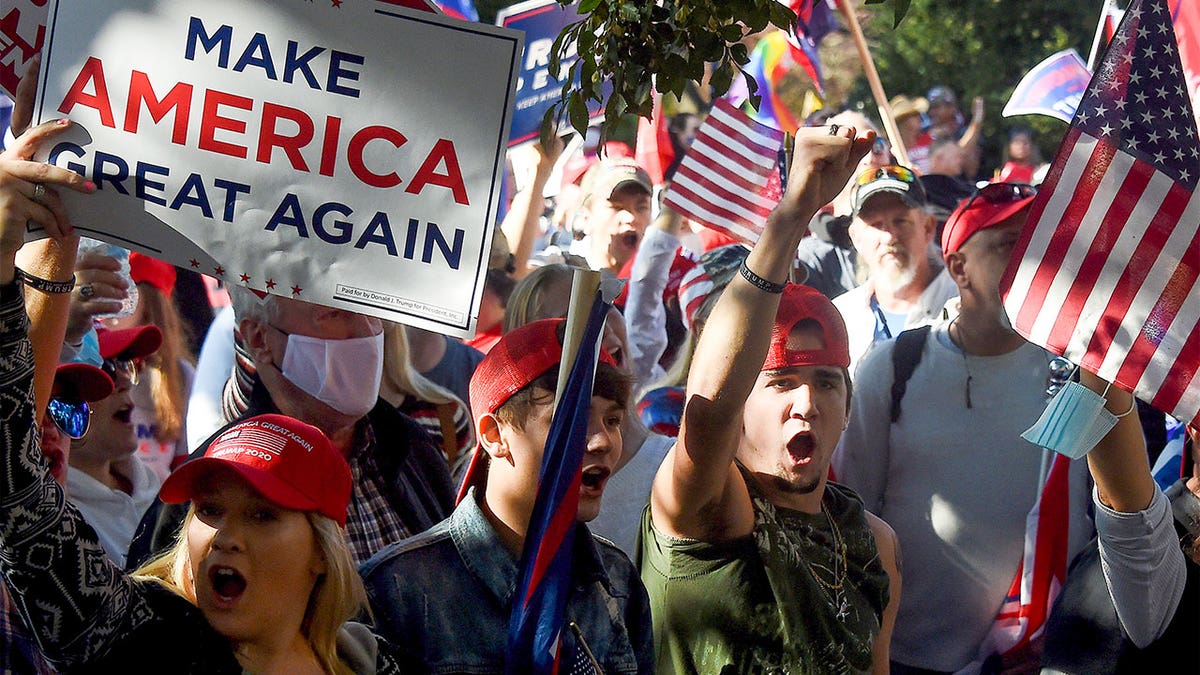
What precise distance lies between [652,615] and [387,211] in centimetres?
111

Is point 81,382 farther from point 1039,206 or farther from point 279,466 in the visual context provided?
point 1039,206

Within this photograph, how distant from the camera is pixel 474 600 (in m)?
3.34

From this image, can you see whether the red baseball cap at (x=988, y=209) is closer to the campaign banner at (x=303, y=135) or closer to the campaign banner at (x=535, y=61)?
the campaign banner at (x=535, y=61)

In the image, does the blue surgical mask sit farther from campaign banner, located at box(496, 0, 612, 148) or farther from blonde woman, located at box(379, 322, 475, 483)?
campaign banner, located at box(496, 0, 612, 148)

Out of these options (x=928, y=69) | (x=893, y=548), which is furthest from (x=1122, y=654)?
(x=928, y=69)

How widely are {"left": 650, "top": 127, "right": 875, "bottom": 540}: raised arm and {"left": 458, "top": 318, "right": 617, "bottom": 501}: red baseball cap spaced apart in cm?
36

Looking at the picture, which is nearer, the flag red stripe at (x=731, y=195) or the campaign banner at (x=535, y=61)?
the flag red stripe at (x=731, y=195)

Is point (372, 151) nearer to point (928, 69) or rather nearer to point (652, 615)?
point (652, 615)

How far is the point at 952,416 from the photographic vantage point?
515cm

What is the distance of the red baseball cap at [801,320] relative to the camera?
12.9 feet

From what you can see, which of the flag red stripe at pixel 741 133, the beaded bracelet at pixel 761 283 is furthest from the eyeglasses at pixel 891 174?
the beaded bracelet at pixel 761 283

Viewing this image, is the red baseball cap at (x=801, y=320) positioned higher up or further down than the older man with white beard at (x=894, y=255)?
further down

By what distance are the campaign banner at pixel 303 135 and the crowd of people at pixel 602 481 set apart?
0.68ft

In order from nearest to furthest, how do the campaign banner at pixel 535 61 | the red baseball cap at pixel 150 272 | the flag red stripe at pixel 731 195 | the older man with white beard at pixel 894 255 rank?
the red baseball cap at pixel 150 272 → the flag red stripe at pixel 731 195 → the older man with white beard at pixel 894 255 → the campaign banner at pixel 535 61
